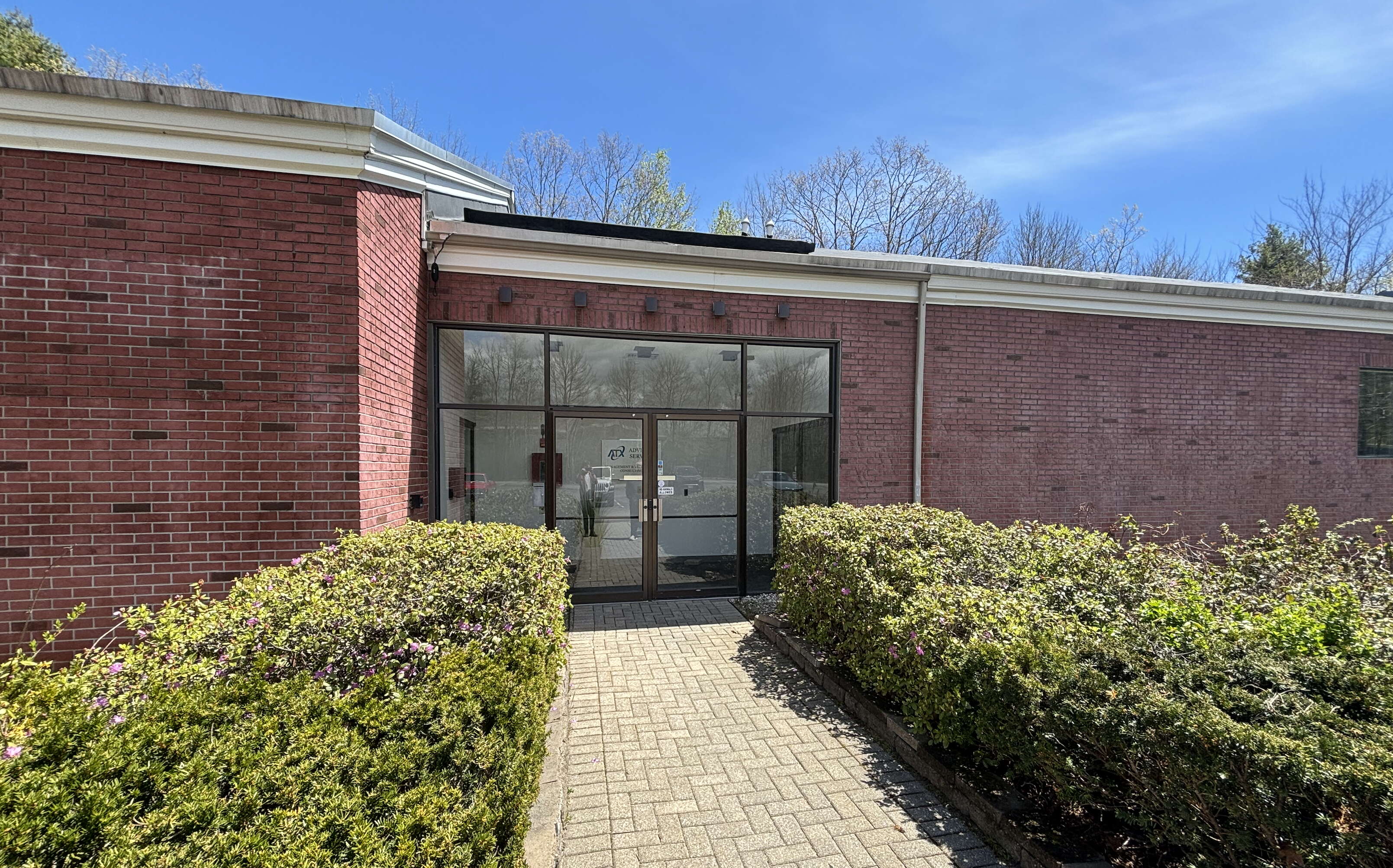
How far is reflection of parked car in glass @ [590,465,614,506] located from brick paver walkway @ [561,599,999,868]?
2.08 metres

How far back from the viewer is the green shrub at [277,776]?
60.8 inches

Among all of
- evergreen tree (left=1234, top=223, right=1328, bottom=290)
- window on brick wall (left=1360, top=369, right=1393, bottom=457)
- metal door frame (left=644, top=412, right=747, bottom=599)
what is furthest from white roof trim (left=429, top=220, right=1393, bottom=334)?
evergreen tree (left=1234, top=223, right=1328, bottom=290)

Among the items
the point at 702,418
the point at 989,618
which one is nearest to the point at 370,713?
the point at 989,618

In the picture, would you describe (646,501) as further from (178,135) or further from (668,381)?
(178,135)

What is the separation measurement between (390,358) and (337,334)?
2.33 feet

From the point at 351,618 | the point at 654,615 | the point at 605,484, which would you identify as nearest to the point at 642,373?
the point at 605,484

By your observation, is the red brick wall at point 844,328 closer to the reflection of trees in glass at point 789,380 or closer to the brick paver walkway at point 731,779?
the reflection of trees in glass at point 789,380

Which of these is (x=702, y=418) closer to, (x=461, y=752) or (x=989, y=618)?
(x=989, y=618)

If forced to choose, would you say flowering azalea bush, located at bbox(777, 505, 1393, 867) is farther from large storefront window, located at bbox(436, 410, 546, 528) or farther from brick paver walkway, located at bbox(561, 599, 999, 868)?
large storefront window, located at bbox(436, 410, 546, 528)

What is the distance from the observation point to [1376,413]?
8.93 meters

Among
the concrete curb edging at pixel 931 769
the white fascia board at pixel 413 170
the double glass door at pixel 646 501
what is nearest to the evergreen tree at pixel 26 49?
the white fascia board at pixel 413 170

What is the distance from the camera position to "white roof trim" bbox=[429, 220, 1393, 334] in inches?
251

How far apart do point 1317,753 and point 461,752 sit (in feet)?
9.83

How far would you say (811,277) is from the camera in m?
7.12
